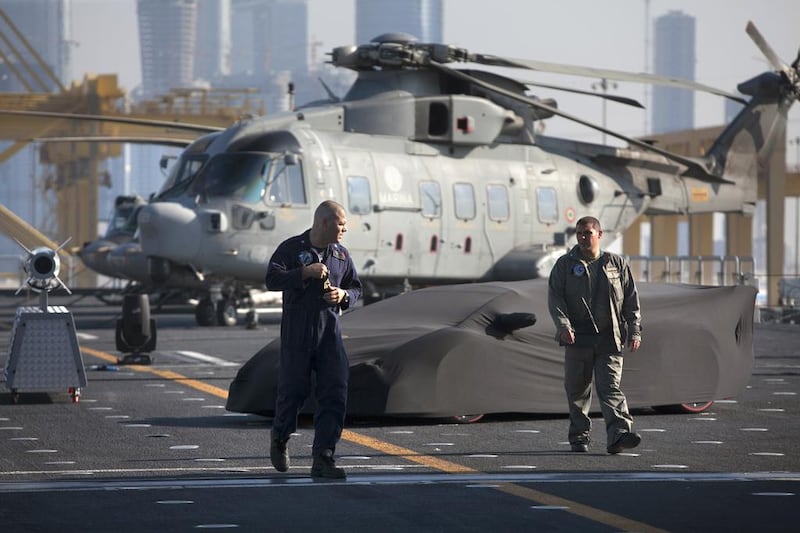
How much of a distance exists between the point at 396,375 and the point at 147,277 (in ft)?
56.9

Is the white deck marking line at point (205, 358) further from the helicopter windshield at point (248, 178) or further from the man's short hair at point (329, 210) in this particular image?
the man's short hair at point (329, 210)

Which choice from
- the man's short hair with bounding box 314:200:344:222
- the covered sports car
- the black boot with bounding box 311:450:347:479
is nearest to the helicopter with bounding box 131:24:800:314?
the covered sports car

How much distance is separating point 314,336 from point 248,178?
1822 centimetres

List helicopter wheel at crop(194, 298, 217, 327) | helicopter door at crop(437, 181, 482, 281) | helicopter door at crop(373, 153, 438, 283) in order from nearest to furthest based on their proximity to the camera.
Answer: helicopter door at crop(373, 153, 438, 283) → helicopter wheel at crop(194, 298, 217, 327) → helicopter door at crop(437, 181, 482, 281)

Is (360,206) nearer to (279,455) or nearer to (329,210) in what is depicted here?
(329,210)

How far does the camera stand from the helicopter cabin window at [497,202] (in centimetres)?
3169

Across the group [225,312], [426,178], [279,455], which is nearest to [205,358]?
[225,312]

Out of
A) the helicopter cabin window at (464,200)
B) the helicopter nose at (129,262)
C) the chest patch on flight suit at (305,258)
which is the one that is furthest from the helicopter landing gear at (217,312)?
the chest patch on flight suit at (305,258)

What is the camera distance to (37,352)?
51.5 feet

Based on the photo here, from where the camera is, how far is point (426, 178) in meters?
30.5

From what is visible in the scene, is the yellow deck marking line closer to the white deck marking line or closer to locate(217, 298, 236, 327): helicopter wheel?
the white deck marking line

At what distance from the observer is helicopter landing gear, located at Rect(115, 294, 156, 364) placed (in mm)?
20641

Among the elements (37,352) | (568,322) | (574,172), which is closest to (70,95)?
(574,172)

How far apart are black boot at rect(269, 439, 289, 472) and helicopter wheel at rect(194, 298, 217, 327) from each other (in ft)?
64.7
